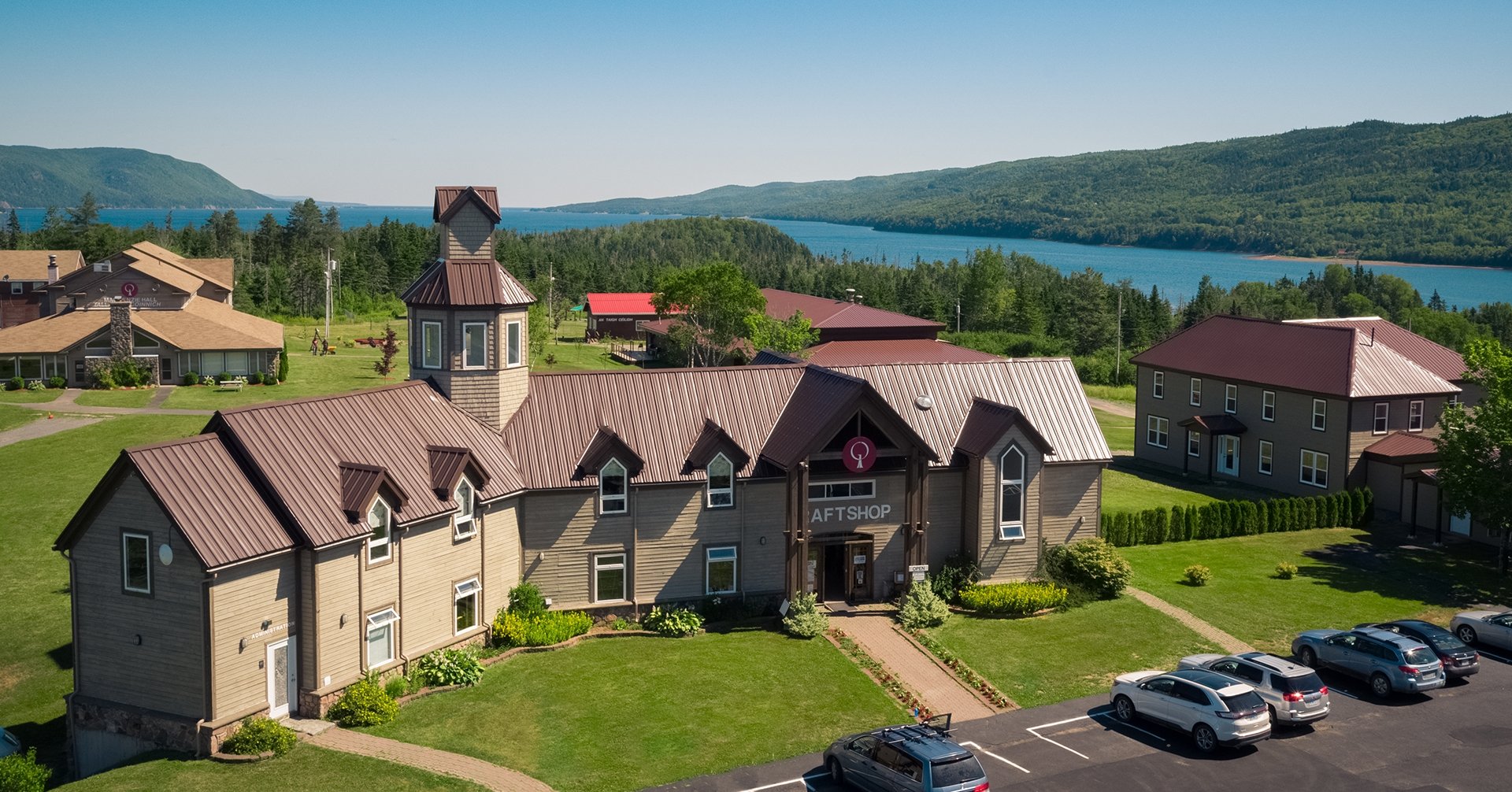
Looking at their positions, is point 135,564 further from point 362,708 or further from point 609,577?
point 609,577

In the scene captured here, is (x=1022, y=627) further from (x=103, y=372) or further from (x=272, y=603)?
(x=103, y=372)

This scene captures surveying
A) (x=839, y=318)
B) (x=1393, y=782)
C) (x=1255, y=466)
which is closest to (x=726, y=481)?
(x=1393, y=782)

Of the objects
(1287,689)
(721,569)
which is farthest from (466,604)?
(1287,689)

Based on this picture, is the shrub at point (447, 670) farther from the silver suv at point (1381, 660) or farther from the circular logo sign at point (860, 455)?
the silver suv at point (1381, 660)

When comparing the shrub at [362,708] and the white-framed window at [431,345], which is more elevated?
the white-framed window at [431,345]

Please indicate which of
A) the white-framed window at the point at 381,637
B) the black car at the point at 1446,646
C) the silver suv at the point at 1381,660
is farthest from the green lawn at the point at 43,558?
the black car at the point at 1446,646

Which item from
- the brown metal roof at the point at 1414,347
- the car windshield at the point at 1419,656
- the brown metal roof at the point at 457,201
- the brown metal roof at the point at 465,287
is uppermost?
the brown metal roof at the point at 457,201
